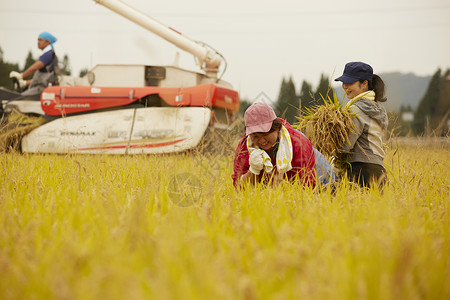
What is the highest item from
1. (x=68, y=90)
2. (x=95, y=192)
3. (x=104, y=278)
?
(x=68, y=90)

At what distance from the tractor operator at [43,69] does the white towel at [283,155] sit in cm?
464

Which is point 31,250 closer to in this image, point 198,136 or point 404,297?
point 404,297

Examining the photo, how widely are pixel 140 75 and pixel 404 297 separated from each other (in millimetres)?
5874

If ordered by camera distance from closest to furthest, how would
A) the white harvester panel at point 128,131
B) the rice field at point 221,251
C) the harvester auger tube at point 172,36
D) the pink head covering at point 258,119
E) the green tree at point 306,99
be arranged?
the rice field at point 221,251 < the pink head covering at point 258,119 < the green tree at point 306,99 < the white harvester panel at point 128,131 < the harvester auger tube at point 172,36

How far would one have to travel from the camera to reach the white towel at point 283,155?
2.31m

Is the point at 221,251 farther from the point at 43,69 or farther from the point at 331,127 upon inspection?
the point at 43,69

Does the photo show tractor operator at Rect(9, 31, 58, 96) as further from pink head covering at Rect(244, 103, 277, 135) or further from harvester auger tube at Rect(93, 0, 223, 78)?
pink head covering at Rect(244, 103, 277, 135)

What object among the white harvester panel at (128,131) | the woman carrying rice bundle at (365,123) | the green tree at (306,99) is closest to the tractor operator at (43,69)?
the white harvester panel at (128,131)

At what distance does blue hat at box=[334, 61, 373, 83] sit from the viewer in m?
2.65

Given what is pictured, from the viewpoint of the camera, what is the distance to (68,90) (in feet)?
17.7

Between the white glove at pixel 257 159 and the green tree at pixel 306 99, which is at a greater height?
the green tree at pixel 306 99

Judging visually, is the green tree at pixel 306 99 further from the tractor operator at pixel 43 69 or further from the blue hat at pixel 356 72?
the tractor operator at pixel 43 69

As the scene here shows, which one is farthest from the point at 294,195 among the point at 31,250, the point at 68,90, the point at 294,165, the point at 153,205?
the point at 68,90

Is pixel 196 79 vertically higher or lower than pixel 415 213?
higher
